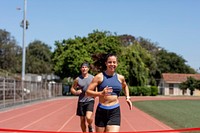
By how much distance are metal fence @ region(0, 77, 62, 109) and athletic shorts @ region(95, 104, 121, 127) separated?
17448 millimetres

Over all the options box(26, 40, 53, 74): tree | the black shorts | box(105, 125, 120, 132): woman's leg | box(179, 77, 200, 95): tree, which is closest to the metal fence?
the black shorts

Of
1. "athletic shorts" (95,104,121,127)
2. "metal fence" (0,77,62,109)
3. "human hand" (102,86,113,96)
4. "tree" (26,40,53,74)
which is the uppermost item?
"tree" (26,40,53,74)

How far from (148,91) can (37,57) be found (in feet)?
133

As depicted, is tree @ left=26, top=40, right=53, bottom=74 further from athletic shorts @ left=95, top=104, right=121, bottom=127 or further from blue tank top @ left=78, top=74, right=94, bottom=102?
athletic shorts @ left=95, top=104, right=121, bottom=127

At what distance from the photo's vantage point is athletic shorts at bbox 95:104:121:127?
6.01m

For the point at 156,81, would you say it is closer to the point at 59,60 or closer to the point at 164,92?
the point at 164,92

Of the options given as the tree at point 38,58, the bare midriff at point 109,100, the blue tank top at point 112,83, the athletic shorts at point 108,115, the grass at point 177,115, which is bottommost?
the grass at point 177,115

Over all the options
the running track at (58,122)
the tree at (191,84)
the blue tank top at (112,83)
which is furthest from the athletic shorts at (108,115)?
the tree at (191,84)

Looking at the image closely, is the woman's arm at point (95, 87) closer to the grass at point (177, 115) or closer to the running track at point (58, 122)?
the running track at point (58, 122)

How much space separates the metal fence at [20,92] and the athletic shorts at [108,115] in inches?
687

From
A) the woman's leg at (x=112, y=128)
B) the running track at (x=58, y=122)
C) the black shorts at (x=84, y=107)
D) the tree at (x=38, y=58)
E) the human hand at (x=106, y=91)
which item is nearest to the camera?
the human hand at (x=106, y=91)

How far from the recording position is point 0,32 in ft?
249

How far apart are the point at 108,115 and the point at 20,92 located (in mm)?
23283

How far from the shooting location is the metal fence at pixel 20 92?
2327 cm
